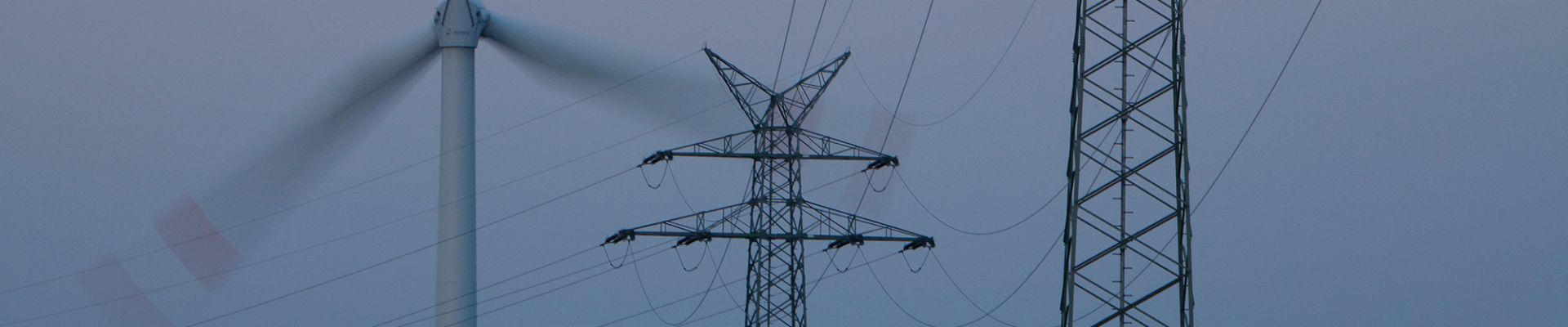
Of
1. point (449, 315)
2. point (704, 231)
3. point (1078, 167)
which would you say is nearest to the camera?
point (1078, 167)

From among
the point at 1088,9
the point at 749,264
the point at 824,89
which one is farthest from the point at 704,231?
the point at 1088,9

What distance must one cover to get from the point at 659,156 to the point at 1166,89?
18480mm

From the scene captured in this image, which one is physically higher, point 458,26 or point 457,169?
point 458,26

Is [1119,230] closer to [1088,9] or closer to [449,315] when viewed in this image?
[1088,9]

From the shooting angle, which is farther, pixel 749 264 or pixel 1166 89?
pixel 749 264

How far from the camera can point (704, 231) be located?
4703cm

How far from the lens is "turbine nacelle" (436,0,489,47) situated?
54812mm

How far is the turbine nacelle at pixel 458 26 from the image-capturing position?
180 ft

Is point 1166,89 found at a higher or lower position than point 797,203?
lower

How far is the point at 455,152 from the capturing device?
54562 mm

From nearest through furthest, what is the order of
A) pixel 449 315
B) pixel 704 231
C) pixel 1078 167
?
pixel 1078 167, pixel 704 231, pixel 449 315

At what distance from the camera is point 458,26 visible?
180ft

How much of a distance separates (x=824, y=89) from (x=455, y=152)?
36.8 feet

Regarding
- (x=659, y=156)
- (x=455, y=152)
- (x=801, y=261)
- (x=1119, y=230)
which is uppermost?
(x=455, y=152)
